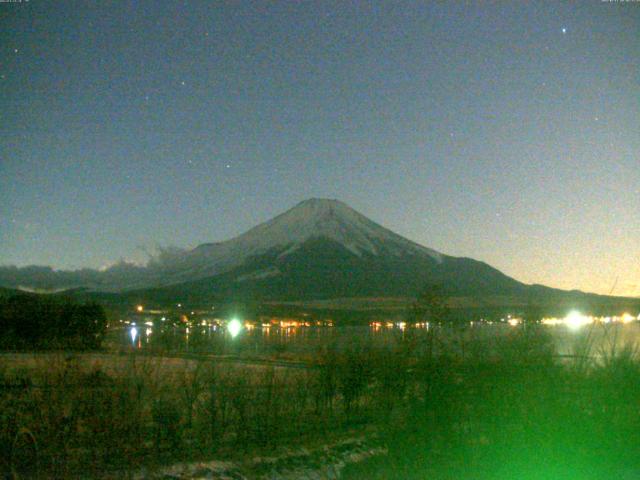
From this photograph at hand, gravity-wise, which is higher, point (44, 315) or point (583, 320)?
point (44, 315)

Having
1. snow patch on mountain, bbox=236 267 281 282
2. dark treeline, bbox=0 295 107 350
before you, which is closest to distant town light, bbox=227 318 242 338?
dark treeline, bbox=0 295 107 350

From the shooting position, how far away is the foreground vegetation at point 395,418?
399 inches

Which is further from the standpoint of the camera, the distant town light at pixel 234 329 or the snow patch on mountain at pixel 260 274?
the snow patch on mountain at pixel 260 274

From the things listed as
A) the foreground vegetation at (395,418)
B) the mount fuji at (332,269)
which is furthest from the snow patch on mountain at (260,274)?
the foreground vegetation at (395,418)

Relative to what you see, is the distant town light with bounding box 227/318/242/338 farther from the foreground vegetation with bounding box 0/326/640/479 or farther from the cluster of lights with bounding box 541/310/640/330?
the foreground vegetation with bounding box 0/326/640/479

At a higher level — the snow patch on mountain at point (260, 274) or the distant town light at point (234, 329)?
the snow patch on mountain at point (260, 274)

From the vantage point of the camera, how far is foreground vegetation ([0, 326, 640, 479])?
33.2 ft

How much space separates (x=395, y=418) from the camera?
12.7 m

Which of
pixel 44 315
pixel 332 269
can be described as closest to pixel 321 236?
pixel 332 269

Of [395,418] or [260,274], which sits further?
[260,274]

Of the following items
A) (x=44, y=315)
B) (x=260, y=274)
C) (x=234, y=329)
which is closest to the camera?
(x=44, y=315)

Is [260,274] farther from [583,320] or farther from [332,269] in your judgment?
[583,320]

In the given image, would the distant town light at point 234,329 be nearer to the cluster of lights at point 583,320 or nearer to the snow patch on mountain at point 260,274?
the cluster of lights at point 583,320

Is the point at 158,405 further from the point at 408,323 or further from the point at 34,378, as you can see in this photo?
the point at 408,323
